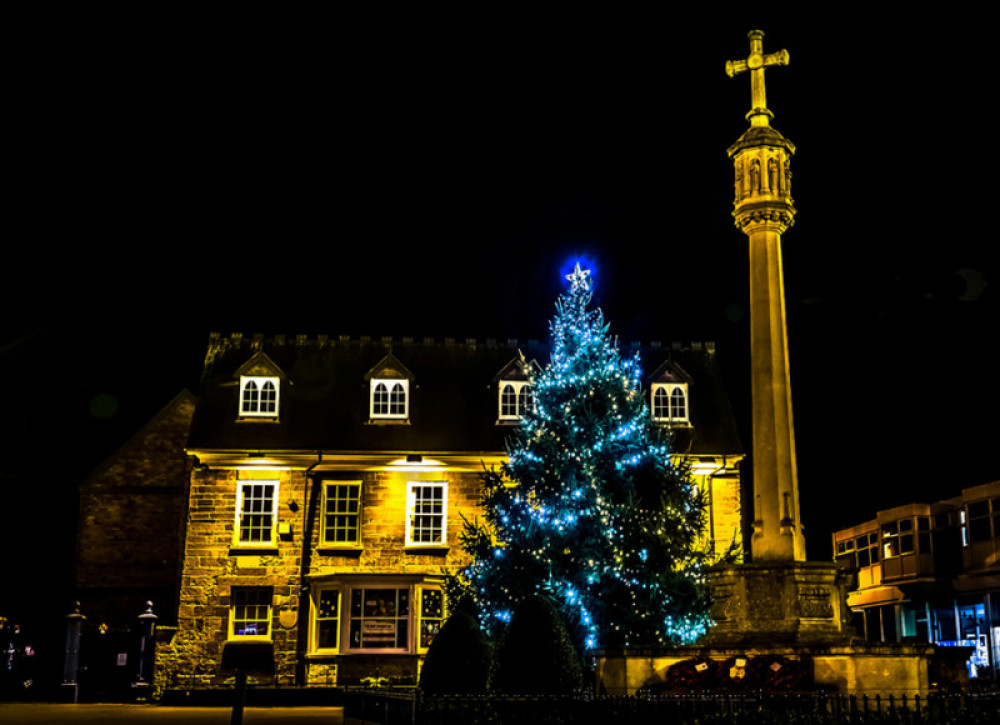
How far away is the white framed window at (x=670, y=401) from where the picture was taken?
38.8 metres

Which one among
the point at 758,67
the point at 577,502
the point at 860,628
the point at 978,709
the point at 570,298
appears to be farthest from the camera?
the point at 860,628

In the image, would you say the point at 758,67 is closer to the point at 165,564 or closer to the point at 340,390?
the point at 340,390

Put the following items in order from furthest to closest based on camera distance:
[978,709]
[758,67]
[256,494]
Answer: [256,494] < [758,67] < [978,709]

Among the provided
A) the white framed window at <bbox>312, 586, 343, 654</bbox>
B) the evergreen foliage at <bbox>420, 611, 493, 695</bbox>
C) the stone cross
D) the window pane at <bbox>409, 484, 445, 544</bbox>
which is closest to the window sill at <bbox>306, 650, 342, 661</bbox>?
the white framed window at <bbox>312, 586, 343, 654</bbox>

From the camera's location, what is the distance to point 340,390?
1531 inches

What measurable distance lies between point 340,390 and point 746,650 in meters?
21.6

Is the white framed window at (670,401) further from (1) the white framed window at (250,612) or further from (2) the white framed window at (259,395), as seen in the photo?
(1) the white framed window at (250,612)

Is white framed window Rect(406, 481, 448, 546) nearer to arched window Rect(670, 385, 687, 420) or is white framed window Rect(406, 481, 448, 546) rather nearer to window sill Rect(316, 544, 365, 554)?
window sill Rect(316, 544, 365, 554)

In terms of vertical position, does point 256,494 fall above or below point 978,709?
above

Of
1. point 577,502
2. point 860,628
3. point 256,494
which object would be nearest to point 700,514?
point 577,502

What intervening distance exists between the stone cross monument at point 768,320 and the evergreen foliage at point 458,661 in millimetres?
6180

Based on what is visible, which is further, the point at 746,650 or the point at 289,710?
the point at 289,710

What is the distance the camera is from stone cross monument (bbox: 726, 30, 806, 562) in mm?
22094

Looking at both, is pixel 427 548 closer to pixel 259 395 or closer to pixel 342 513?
pixel 342 513
